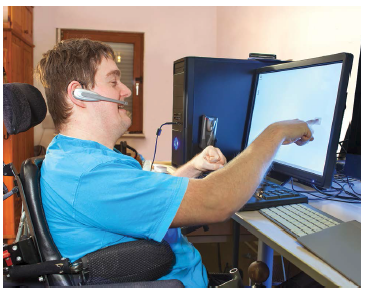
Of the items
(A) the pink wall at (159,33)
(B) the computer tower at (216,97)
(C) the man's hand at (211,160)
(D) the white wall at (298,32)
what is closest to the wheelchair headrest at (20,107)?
(C) the man's hand at (211,160)

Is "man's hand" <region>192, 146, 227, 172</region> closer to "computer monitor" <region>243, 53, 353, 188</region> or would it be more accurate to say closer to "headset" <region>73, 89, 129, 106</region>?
"computer monitor" <region>243, 53, 353, 188</region>

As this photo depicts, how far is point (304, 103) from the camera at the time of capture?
1.13 metres

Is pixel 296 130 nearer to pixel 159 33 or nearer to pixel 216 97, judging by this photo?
pixel 216 97

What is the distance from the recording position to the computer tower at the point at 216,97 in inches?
58.8

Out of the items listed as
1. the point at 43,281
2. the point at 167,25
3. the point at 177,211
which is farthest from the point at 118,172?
the point at 167,25

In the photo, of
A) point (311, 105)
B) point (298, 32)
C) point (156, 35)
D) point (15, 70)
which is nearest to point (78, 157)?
point (311, 105)

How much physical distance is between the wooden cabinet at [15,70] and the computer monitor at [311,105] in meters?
2.11

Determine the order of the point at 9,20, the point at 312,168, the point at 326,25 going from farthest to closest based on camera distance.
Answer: the point at 9,20 < the point at 326,25 < the point at 312,168

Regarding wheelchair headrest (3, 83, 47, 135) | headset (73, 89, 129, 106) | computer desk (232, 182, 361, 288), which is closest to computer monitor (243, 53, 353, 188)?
computer desk (232, 182, 361, 288)

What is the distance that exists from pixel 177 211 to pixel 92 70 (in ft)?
1.53

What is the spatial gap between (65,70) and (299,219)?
0.72 meters

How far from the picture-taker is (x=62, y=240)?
769 mm

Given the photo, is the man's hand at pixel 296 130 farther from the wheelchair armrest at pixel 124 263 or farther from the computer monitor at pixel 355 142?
the wheelchair armrest at pixel 124 263

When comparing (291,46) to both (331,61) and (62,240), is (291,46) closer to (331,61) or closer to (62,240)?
(331,61)
